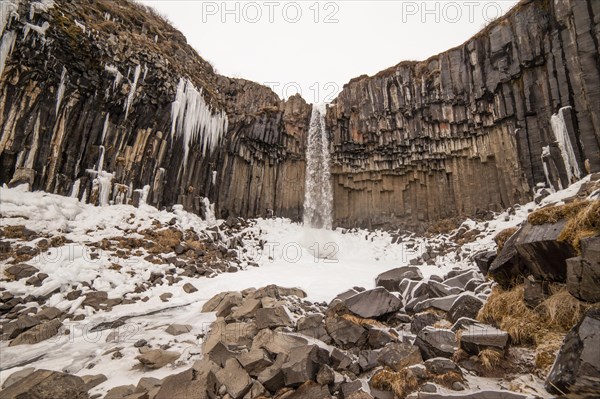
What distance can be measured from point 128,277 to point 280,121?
18564 mm

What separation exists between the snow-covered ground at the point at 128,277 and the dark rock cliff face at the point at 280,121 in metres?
1.60

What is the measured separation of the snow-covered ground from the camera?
225 inches

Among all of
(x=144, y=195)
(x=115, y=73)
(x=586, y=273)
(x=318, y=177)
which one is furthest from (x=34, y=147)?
(x=318, y=177)

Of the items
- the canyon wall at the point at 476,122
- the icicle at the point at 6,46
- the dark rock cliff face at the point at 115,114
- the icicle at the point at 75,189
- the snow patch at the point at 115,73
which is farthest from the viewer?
the canyon wall at the point at 476,122

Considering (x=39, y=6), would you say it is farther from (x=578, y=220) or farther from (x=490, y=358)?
(x=578, y=220)

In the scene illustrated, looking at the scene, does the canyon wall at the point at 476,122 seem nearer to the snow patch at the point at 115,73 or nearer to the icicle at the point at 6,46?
the snow patch at the point at 115,73

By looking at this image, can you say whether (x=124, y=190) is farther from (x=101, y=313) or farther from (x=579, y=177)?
(x=579, y=177)

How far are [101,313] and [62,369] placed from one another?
9.44 ft

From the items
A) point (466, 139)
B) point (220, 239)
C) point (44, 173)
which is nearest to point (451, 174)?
point (466, 139)

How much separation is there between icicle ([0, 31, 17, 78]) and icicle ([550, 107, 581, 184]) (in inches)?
985

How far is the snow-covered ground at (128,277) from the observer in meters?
5.70

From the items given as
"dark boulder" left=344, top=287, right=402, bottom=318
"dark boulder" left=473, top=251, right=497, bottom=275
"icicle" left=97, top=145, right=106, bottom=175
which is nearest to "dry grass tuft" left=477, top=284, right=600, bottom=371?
"dark boulder" left=473, top=251, right=497, bottom=275

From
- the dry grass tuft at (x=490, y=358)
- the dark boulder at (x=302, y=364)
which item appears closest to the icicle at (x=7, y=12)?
the dark boulder at (x=302, y=364)

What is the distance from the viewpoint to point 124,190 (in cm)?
1424
